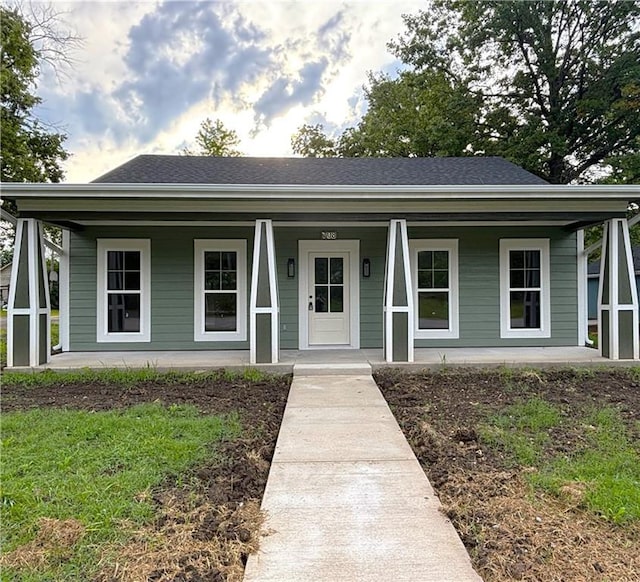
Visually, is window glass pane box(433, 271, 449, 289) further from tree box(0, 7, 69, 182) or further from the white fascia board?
tree box(0, 7, 69, 182)

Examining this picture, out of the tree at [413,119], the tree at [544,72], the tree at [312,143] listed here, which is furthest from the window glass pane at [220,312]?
the tree at [312,143]

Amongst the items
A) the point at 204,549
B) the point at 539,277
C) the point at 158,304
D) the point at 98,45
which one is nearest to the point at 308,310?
the point at 158,304

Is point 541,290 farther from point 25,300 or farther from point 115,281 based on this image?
point 25,300

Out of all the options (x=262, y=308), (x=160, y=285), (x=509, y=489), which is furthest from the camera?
(x=160, y=285)

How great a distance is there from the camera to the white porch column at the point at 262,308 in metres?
6.31

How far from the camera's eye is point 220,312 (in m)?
7.86

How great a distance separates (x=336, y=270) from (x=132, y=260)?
381 centimetres

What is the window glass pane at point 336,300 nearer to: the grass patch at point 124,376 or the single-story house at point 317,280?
the single-story house at point 317,280

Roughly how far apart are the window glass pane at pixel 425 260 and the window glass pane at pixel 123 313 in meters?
5.32

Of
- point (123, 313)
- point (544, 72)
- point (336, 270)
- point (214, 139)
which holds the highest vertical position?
point (214, 139)

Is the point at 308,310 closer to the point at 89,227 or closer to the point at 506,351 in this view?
the point at 506,351

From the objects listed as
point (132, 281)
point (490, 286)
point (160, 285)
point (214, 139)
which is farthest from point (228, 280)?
point (214, 139)

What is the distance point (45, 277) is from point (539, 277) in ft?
28.0

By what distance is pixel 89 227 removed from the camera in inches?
301
